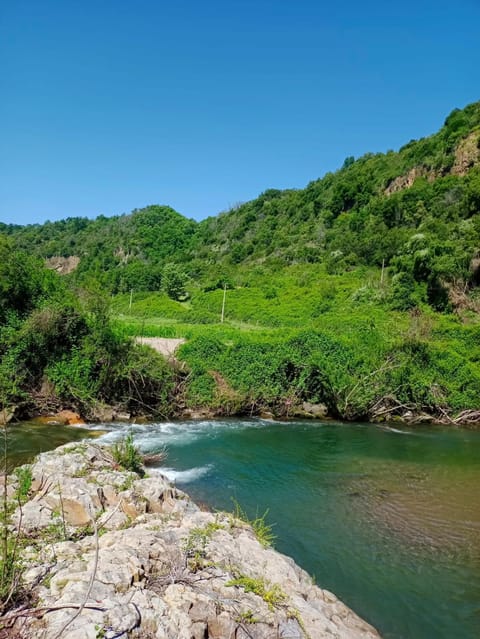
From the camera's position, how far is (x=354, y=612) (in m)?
7.29

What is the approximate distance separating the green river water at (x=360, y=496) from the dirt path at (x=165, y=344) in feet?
13.5

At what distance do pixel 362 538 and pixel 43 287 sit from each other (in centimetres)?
1653

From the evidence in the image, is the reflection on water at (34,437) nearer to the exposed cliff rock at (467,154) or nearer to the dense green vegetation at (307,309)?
the dense green vegetation at (307,309)

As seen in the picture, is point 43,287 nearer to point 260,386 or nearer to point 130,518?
point 260,386

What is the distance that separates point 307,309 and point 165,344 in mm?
23097

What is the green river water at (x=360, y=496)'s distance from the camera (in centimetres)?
798

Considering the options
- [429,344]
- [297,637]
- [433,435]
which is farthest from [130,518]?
[429,344]

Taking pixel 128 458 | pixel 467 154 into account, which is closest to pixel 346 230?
pixel 467 154

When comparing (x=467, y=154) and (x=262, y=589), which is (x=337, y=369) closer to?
(x=262, y=589)

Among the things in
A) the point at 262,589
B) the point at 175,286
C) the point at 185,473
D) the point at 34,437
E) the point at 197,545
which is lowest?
the point at 185,473

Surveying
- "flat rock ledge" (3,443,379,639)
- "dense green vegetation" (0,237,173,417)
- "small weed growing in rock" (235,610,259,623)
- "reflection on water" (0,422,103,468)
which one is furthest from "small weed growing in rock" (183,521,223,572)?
"dense green vegetation" (0,237,173,417)

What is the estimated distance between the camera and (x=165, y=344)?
81.5 ft

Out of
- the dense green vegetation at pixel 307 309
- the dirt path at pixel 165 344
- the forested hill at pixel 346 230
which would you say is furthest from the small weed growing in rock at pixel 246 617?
the forested hill at pixel 346 230

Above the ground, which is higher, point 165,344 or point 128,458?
point 165,344
